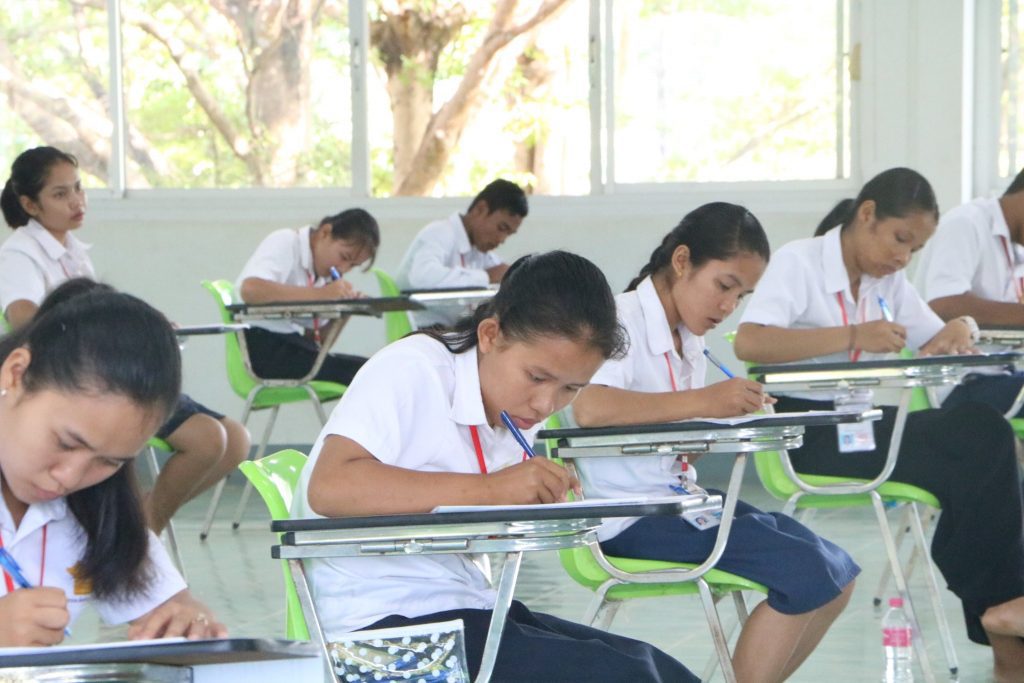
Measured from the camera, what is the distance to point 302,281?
5590mm

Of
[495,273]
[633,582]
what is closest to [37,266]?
[495,273]

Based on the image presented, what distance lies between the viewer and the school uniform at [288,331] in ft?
17.4

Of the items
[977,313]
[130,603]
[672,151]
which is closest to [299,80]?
[672,151]

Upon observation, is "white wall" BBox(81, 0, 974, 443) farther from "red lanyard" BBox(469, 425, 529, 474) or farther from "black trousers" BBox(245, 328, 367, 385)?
"red lanyard" BBox(469, 425, 529, 474)

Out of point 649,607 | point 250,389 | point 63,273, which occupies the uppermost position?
point 63,273

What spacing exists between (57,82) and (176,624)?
568 cm

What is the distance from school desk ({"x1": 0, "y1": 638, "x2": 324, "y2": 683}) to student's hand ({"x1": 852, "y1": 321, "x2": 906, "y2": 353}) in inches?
96.7

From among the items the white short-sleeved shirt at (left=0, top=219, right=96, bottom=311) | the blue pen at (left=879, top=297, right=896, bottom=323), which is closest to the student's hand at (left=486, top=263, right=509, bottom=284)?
the white short-sleeved shirt at (left=0, top=219, right=96, bottom=311)

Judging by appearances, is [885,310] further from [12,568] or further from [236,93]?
[236,93]

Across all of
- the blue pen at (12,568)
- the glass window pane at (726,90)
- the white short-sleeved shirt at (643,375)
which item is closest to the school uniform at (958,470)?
the white short-sleeved shirt at (643,375)

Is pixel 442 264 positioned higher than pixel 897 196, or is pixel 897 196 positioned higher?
pixel 897 196

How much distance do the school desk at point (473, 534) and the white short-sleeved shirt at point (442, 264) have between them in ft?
12.6

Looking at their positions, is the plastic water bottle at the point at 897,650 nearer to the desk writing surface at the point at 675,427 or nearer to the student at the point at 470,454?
the desk writing surface at the point at 675,427

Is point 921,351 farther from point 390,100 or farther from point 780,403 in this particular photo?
point 390,100
